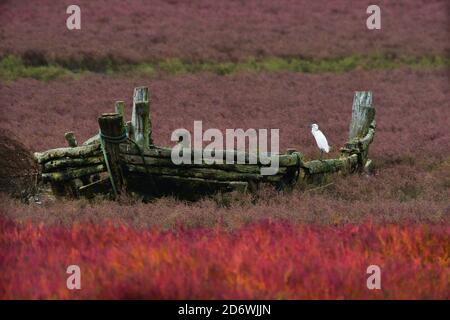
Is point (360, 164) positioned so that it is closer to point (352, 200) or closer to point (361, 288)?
point (352, 200)

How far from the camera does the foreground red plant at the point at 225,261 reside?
6.28 m

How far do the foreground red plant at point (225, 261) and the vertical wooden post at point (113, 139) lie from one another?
2706 millimetres

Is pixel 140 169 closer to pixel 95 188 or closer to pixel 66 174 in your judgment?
pixel 95 188

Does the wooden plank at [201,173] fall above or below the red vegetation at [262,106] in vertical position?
below

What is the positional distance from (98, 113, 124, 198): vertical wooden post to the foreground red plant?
2706 millimetres

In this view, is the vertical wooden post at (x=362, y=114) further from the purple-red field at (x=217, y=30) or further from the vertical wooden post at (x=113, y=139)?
the purple-red field at (x=217, y=30)

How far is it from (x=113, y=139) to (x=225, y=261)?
4726 millimetres

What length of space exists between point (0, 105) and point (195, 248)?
15461 millimetres

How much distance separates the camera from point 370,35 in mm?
32031

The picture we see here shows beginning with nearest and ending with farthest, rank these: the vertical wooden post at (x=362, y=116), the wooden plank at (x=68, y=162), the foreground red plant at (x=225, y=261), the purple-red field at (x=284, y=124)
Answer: the foreground red plant at (x=225, y=261)
the purple-red field at (x=284, y=124)
the wooden plank at (x=68, y=162)
the vertical wooden post at (x=362, y=116)

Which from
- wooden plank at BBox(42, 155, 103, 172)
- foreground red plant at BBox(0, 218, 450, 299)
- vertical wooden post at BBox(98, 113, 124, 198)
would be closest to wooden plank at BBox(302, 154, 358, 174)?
vertical wooden post at BBox(98, 113, 124, 198)

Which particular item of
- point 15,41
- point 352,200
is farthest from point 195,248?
point 15,41

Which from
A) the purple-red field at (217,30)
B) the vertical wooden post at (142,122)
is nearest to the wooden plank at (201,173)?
the vertical wooden post at (142,122)

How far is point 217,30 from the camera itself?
31375 millimetres
